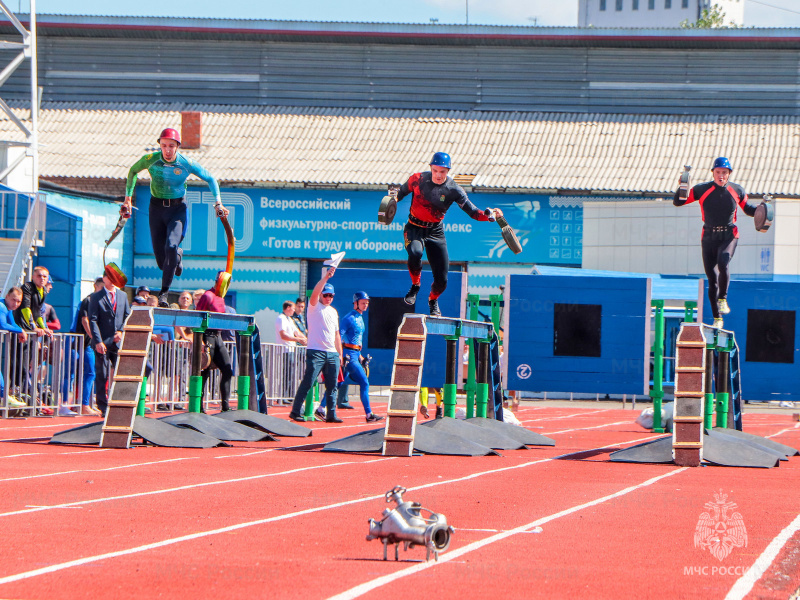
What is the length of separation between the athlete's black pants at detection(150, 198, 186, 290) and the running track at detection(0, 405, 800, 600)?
2.12 metres

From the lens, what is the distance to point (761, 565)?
6.66 m

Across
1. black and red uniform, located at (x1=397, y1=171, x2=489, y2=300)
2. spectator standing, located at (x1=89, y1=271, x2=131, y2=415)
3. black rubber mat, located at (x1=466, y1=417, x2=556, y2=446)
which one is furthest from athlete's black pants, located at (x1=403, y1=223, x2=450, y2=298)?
spectator standing, located at (x1=89, y1=271, x2=131, y2=415)

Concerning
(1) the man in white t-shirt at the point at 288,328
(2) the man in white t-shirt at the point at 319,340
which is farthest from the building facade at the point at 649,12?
(2) the man in white t-shirt at the point at 319,340

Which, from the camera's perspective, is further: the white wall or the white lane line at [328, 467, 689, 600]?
the white wall

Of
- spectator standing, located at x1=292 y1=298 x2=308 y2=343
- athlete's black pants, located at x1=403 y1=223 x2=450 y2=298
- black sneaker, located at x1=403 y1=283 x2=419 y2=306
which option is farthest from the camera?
spectator standing, located at x1=292 y1=298 x2=308 y2=343

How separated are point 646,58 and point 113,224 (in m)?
16.7

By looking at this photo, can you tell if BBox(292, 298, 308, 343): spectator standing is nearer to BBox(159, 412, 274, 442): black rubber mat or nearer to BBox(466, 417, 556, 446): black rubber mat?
BBox(159, 412, 274, 442): black rubber mat

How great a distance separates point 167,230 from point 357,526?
6.91 metres

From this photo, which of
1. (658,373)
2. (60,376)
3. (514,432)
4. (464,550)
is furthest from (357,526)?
(60,376)

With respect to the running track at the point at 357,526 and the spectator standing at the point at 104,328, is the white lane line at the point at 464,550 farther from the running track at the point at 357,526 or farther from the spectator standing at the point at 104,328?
the spectator standing at the point at 104,328

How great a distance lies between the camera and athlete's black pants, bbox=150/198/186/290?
45.4 feet

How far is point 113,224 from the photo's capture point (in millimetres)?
30734

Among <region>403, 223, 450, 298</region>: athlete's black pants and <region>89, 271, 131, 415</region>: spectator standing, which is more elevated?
<region>403, 223, 450, 298</region>: athlete's black pants

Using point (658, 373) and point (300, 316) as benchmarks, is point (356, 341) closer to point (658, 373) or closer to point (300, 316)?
point (658, 373)
